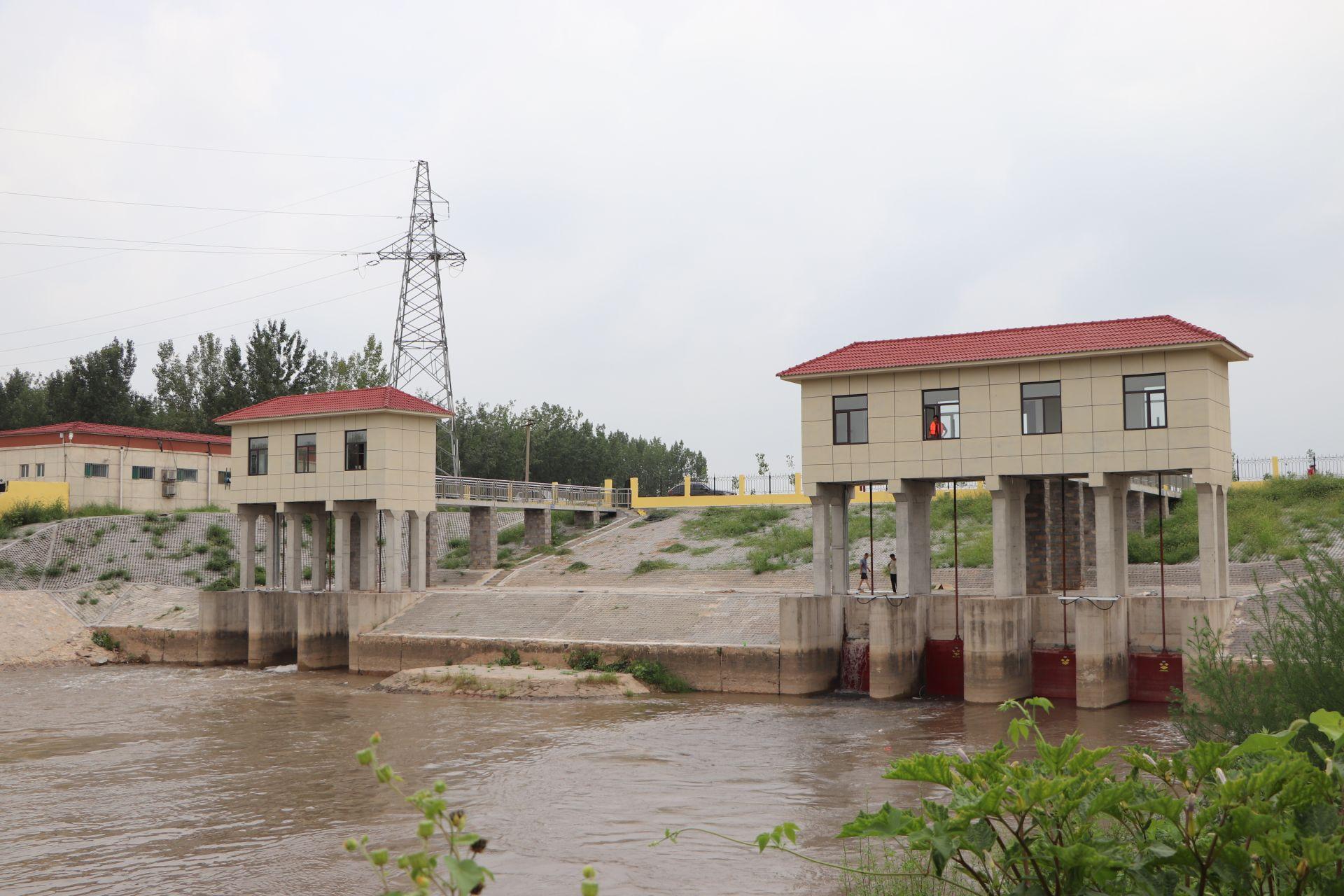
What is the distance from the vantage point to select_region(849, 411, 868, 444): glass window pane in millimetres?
29906

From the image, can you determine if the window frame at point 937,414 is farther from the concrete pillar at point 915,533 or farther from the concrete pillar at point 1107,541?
the concrete pillar at point 1107,541

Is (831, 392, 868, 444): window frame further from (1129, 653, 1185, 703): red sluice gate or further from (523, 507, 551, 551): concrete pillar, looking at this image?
(523, 507, 551, 551): concrete pillar

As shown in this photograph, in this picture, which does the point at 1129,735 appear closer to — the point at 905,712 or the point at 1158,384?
the point at 905,712

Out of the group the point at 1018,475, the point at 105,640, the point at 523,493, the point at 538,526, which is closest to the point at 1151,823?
the point at 1018,475

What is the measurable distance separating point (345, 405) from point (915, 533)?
19.5 m

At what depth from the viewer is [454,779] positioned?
19.0 meters

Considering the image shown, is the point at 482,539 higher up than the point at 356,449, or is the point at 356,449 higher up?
the point at 356,449

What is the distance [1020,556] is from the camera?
2881 cm

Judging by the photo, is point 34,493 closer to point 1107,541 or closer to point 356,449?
point 356,449

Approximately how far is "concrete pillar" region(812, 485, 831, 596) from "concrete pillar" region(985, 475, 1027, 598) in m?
4.34

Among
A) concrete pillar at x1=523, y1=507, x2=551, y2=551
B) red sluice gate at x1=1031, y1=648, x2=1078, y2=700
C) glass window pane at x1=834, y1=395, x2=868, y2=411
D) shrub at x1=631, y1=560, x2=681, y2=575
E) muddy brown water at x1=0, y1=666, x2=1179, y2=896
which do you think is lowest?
muddy brown water at x1=0, y1=666, x2=1179, y2=896

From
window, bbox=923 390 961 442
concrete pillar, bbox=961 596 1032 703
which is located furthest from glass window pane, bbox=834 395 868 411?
concrete pillar, bbox=961 596 1032 703

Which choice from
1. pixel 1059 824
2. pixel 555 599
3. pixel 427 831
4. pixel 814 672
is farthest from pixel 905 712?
pixel 427 831

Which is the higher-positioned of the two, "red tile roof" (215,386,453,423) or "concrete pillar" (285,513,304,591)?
"red tile roof" (215,386,453,423)
